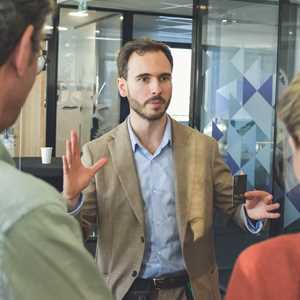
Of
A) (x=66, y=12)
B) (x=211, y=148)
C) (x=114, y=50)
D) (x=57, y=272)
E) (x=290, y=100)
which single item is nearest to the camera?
(x=57, y=272)

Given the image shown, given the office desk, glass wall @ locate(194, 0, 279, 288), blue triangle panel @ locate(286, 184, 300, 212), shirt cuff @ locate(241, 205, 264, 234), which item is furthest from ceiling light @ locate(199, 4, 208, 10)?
shirt cuff @ locate(241, 205, 264, 234)

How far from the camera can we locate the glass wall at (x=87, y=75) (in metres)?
8.31

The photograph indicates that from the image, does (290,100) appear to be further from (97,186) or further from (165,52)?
(165,52)

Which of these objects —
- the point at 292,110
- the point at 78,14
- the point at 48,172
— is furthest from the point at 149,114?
the point at 78,14

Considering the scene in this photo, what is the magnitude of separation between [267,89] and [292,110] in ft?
12.7

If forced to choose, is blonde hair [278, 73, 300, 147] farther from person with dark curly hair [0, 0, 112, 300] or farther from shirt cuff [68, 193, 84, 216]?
shirt cuff [68, 193, 84, 216]

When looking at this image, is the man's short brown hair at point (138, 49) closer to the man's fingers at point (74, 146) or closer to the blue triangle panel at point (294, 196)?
the man's fingers at point (74, 146)

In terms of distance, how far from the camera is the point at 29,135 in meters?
8.52

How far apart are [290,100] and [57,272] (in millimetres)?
462

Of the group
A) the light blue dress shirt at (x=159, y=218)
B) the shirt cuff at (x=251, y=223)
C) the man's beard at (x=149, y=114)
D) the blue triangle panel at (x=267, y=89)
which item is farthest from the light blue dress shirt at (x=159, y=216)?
the blue triangle panel at (x=267, y=89)

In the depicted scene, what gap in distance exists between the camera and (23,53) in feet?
3.13

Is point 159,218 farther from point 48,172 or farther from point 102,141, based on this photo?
point 48,172

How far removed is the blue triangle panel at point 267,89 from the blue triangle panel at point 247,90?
0.14 m

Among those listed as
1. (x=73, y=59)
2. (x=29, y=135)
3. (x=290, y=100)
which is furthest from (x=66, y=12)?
(x=290, y=100)
